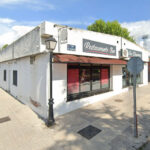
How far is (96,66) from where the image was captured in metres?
7.86

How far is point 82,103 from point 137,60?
4074 mm

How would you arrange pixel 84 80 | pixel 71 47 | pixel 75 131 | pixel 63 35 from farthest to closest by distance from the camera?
pixel 84 80 < pixel 71 47 < pixel 63 35 < pixel 75 131

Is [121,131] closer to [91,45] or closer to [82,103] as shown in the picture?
[82,103]

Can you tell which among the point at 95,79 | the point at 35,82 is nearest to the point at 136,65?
the point at 95,79

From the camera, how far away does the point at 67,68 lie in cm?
607

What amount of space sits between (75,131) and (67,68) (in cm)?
328

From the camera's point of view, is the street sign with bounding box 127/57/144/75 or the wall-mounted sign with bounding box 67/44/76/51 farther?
the wall-mounted sign with bounding box 67/44/76/51

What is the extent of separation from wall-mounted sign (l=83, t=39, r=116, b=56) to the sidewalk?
3762 mm

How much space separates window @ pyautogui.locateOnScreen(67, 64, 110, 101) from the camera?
6.31 metres

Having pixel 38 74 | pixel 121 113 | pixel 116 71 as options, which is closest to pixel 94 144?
pixel 121 113

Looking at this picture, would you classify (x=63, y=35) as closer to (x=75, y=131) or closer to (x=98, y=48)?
(x=98, y=48)

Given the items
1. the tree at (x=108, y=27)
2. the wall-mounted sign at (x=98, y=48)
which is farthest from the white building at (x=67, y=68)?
the tree at (x=108, y=27)

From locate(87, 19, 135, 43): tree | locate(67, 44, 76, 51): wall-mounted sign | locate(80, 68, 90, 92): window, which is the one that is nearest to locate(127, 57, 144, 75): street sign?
locate(67, 44, 76, 51): wall-mounted sign

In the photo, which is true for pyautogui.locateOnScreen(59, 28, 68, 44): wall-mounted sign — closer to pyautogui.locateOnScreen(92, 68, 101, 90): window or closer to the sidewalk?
pyautogui.locateOnScreen(92, 68, 101, 90): window
